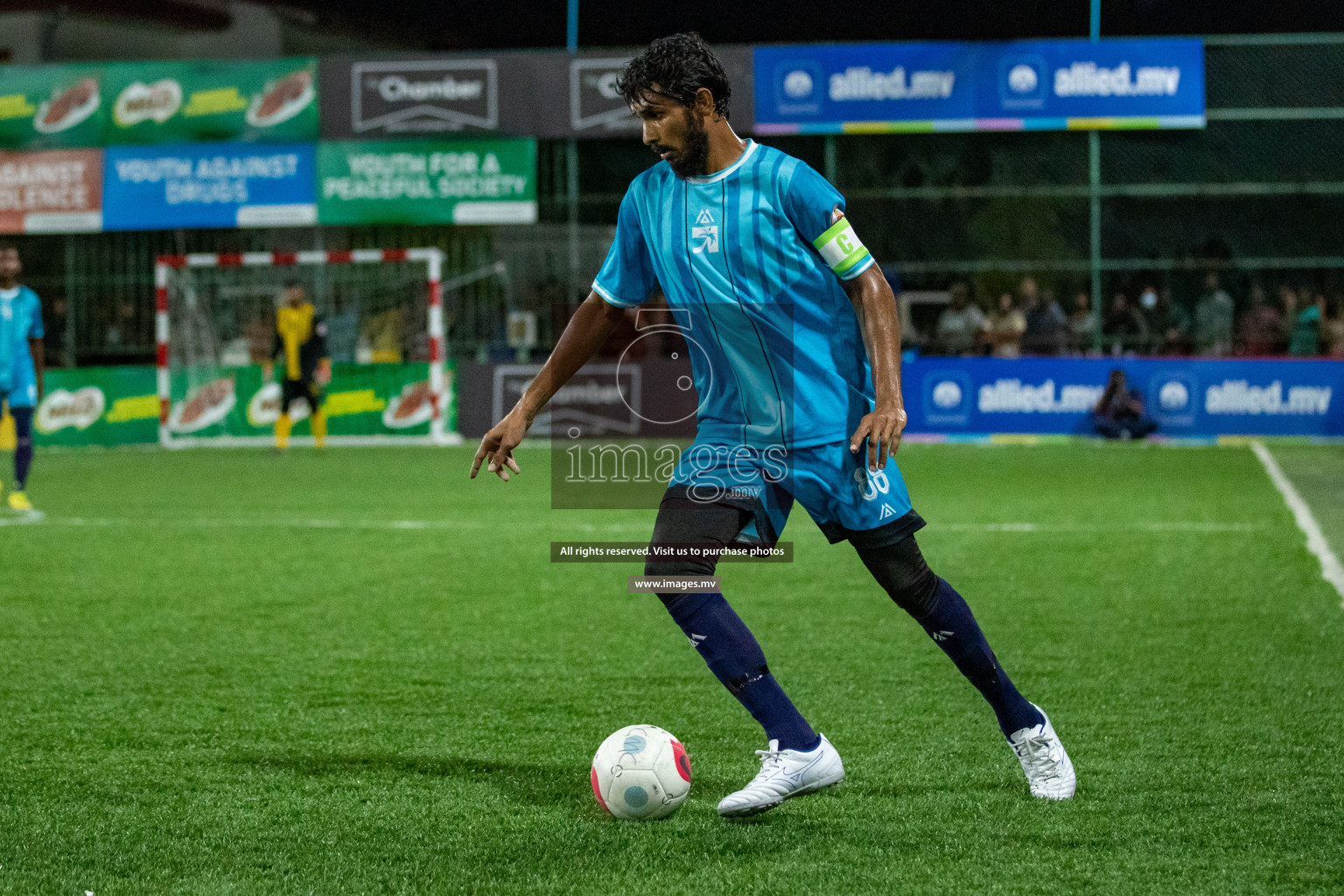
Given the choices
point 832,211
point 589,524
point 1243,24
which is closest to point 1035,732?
point 832,211

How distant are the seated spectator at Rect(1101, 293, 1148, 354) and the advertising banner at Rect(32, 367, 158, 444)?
11.9m

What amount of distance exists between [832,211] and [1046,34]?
994 inches

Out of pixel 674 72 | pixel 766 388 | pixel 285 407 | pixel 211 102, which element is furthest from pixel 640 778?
pixel 211 102

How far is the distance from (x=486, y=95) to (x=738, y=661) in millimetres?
16332

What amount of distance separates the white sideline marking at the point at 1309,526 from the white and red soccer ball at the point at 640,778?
437 cm

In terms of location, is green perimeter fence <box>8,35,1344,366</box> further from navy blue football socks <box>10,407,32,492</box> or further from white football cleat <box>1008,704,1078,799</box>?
white football cleat <box>1008,704,1078,799</box>

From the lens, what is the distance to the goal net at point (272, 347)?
61.9ft

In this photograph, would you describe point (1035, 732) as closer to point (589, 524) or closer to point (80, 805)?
point (80, 805)

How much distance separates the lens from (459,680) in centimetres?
560

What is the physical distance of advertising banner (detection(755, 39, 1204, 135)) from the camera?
18.6 meters

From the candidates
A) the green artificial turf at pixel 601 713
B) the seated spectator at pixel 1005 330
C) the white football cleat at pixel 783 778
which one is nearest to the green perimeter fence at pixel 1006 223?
the seated spectator at pixel 1005 330

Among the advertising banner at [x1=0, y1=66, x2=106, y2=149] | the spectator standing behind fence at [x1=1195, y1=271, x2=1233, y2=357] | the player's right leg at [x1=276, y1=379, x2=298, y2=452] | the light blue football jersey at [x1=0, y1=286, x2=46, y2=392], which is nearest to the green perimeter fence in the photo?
the spectator standing behind fence at [x1=1195, y1=271, x2=1233, y2=357]

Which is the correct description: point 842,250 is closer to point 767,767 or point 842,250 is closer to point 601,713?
point 767,767

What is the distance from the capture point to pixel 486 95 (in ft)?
62.9
